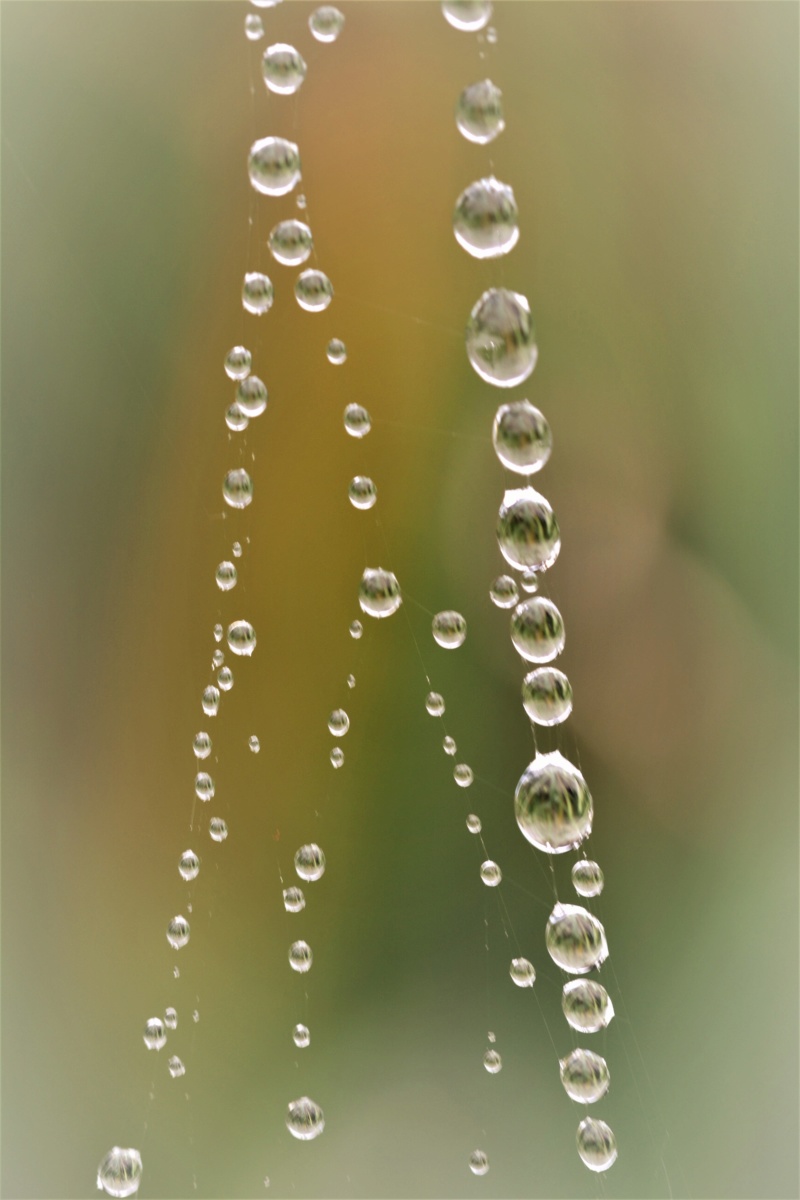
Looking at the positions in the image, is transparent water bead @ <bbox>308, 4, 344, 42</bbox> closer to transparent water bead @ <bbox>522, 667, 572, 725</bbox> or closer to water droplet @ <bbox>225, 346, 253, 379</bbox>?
water droplet @ <bbox>225, 346, 253, 379</bbox>

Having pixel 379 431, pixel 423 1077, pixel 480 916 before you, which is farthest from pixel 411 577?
pixel 423 1077

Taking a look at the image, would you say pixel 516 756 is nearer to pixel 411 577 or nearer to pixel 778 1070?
pixel 411 577

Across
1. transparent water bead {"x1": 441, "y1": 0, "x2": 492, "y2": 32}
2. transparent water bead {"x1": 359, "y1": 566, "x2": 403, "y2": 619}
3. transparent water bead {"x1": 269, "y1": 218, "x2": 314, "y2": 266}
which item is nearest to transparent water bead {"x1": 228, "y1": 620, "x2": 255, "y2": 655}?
transparent water bead {"x1": 359, "y1": 566, "x2": 403, "y2": 619}

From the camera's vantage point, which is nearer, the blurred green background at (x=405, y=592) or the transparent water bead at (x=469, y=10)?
the transparent water bead at (x=469, y=10)

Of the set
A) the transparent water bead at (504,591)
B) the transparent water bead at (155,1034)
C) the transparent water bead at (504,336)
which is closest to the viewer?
the transparent water bead at (504,336)

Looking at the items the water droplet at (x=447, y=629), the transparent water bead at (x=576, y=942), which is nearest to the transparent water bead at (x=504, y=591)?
the water droplet at (x=447, y=629)

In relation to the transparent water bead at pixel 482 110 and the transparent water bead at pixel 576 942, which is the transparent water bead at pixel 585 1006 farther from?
the transparent water bead at pixel 482 110

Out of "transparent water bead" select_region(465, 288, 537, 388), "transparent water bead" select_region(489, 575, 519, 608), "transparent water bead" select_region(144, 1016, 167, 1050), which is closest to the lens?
"transparent water bead" select_region(465, 288, 537, 388)
